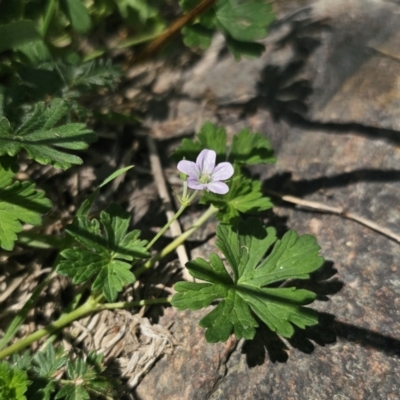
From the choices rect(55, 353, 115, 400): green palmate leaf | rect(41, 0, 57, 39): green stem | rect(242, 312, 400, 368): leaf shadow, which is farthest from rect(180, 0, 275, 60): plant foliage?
rect(55, 353, 115, 400): green palmate leaf

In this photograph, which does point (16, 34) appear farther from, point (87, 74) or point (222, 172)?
point (222, 172)

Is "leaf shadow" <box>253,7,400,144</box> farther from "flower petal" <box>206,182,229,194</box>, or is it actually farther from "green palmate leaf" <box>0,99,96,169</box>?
"green palmate leaf" <box>0,99,96,169</box>

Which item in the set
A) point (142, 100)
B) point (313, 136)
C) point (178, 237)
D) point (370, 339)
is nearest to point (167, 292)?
point (178, 237)

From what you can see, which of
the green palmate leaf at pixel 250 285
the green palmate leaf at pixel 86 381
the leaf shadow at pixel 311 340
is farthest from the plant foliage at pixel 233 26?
the green palmate leaf at pixel 86 381

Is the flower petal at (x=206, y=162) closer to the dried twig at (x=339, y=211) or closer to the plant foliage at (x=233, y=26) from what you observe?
the dried twig at (x=339, y=211)

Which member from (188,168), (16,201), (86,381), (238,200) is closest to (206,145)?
(238,200)
